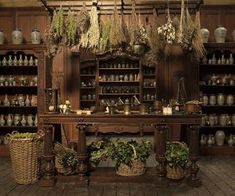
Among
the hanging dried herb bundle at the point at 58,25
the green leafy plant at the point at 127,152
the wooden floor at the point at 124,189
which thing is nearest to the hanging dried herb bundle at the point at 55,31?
the hanging dried herb bundle at the point at 58,25

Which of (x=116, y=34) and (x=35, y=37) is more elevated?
(x=35, y=37)

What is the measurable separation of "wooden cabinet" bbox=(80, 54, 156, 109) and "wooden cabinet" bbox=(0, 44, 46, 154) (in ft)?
4.23

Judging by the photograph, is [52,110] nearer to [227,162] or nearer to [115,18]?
[115,18]

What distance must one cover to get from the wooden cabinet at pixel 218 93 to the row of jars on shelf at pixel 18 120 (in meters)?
3.30

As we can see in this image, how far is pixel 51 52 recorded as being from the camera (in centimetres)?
473

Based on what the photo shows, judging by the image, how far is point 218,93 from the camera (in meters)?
6.94

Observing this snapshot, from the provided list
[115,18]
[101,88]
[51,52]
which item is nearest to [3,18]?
[101,88]

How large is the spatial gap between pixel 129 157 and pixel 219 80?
3.25 m

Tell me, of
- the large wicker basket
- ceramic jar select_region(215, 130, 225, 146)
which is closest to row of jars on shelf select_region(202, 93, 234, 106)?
ceramic jar select_region(215, 130, 225, 146)

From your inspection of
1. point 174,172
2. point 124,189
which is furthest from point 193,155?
point 124,189

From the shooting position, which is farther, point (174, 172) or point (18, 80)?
point (18, 80)

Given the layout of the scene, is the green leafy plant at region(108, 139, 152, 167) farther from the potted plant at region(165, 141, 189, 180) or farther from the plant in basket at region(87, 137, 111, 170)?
the potted plant at region(165, 141, 189, 180)

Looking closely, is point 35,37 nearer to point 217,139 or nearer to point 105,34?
point 105,34

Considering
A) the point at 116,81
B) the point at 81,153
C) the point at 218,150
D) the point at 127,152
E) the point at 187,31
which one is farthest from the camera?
the point at 116,81
